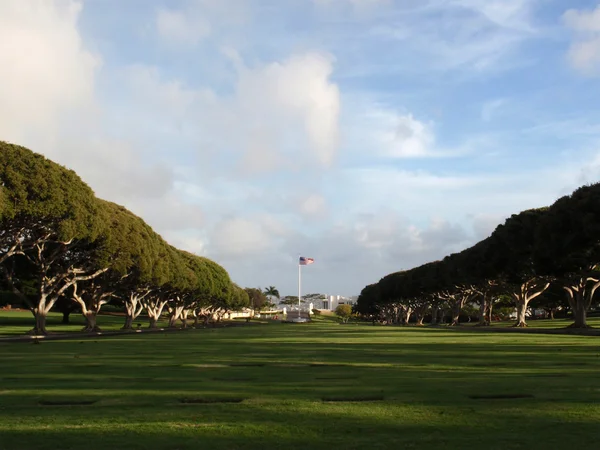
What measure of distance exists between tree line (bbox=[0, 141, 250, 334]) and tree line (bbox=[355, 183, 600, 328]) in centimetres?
3509

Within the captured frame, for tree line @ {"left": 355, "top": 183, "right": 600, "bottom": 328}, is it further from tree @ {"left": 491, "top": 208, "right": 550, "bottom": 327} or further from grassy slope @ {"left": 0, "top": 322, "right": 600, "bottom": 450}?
grassy slope @ {"left": 0, "top": 322, "right": 600, "bottom": 450}

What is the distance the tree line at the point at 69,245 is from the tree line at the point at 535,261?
35.1m

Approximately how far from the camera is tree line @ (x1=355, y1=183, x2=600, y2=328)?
165ft

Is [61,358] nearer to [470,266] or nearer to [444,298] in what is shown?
[470,266]

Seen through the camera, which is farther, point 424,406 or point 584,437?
point 424,406

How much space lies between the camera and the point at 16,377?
682 inches

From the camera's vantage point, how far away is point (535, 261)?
54938 mm

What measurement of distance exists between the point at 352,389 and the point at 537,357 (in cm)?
1212

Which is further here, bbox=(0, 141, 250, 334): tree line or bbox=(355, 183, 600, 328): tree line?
bbox=(355, 183, 600, 328): tree line

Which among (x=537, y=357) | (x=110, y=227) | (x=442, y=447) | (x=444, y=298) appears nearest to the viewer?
(x=442, y=447)

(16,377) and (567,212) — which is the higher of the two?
(567,212)

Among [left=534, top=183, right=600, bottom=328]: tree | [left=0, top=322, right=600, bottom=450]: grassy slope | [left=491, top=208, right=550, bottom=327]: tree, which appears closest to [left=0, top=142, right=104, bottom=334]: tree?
[left=0, top=322, right=600, bottom=450]: grassy slope

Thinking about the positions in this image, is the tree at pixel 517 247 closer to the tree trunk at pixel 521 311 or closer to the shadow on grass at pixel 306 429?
the tree trunk at pixel 521 311

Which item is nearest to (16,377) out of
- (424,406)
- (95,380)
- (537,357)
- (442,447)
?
(95,380)
